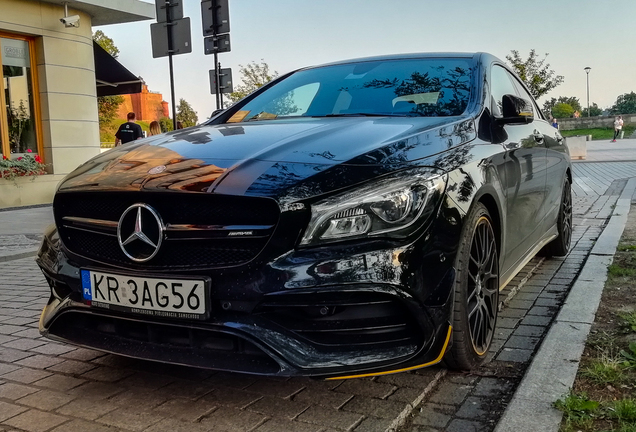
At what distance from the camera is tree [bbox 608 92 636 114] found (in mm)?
97625

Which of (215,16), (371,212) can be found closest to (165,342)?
(371,212)

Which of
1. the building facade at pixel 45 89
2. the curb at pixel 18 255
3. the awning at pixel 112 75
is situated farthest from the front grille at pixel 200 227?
Answer: the awning at pixel 112 75

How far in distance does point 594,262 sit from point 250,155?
11.7ft

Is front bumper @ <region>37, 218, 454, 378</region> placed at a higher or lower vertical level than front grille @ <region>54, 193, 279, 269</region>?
lower

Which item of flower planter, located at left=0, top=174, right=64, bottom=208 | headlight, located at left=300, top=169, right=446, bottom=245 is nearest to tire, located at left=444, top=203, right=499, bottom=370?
headlight, located at left=300, top=169, right=446, bottom=245

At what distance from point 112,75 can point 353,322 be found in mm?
15602

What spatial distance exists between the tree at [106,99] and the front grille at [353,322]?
34.9 meters

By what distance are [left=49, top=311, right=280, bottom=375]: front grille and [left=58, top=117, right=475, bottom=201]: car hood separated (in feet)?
1.76

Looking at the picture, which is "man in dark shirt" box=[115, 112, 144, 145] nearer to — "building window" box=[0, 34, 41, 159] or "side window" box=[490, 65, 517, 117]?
"building window" box=[0, 34, 41, 159]

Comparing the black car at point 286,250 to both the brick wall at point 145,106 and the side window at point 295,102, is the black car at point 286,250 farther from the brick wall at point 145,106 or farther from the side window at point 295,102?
the brick wall at point 145,106

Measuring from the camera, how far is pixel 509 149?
3.33m

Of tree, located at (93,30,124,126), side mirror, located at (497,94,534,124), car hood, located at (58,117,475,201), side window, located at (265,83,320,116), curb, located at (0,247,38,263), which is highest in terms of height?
tree, located at (93,30,124,126)

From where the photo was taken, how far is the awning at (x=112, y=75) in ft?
52.6

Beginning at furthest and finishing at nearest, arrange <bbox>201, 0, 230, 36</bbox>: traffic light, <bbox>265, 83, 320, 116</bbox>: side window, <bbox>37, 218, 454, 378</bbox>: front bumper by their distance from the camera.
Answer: <bbox>201, 0, 230, 36</bbox>: traffic light
<bbox>265, 83, 320, 116</bbox>: side window
<bbox>37, 218, 454, 378</bbox>: front bumper
